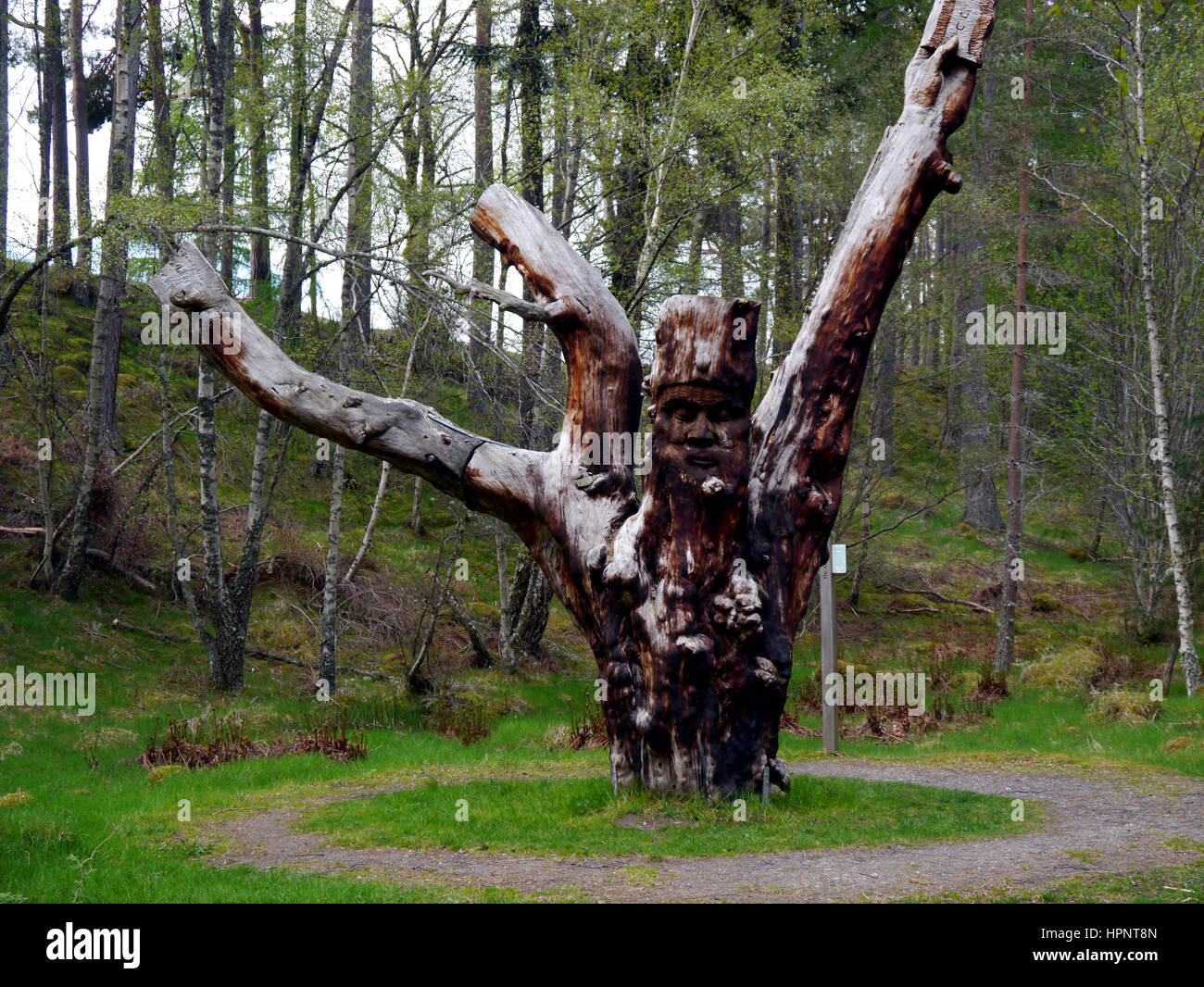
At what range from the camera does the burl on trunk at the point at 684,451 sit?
24.8 ft

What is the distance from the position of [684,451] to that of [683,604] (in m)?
1.12

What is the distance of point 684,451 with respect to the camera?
7500 mm

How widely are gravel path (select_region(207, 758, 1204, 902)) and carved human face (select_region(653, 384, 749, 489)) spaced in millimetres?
2586

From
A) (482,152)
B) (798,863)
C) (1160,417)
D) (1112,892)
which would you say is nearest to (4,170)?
(482,152)

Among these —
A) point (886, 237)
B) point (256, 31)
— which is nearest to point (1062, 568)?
point (886, 237)

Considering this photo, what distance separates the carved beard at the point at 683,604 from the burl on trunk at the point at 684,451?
0.01 metres

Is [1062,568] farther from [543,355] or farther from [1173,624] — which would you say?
[543,355]

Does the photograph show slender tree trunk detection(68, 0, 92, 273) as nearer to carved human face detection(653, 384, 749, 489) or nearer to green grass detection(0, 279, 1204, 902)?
green grass detection(0, 279, 1204, 902)

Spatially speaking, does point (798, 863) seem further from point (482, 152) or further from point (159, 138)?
point (482, 152)

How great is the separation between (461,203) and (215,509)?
5324mm

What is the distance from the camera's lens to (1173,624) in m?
17.2

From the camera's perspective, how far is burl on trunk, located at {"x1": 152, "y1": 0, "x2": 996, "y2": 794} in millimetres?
7547

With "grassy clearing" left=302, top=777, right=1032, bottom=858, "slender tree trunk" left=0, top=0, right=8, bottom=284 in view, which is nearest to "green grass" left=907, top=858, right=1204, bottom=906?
"grassy clearing" left=302, top=777, right=1032, bottom=858

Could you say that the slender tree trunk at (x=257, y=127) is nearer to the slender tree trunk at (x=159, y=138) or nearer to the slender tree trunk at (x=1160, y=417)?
the slender tree trunk at (x=159, y=138)
